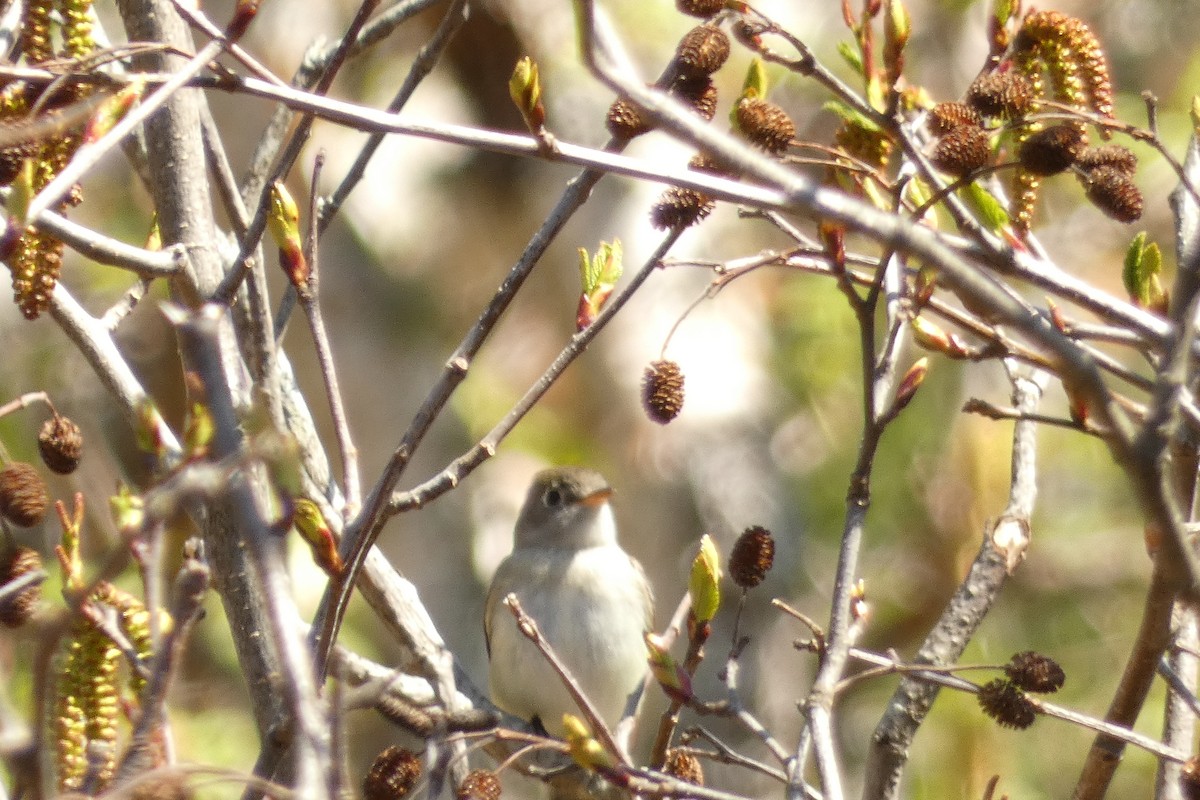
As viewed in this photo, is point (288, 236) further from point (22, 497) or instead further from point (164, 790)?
point (164, 790)

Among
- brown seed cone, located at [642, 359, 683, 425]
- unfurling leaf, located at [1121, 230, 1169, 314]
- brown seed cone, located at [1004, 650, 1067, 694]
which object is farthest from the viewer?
brown seed cone, located at [642, 359, 683, 425]

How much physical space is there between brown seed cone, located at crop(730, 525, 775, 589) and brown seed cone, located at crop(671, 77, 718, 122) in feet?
2.30

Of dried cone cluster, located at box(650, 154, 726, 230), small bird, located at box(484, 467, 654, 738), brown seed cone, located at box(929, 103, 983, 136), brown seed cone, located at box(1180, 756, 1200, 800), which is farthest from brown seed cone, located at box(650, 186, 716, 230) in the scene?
small bird, located at box(484, 467, 654, 738)

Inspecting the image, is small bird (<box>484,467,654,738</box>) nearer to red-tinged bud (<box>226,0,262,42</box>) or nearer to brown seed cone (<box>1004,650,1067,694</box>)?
brown seed cone (<box>1004,650,1067,694</box>)

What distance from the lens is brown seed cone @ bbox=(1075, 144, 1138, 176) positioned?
2.24m

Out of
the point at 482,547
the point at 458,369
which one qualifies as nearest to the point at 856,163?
the point at 458,369

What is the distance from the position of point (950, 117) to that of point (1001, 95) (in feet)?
0.34

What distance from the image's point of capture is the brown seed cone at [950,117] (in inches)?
87.1

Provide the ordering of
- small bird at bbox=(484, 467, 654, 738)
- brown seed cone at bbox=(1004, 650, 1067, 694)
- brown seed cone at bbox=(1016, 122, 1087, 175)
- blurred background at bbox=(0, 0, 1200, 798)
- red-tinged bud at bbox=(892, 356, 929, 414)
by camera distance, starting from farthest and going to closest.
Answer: blurred background at bbox=(0, 0, 1200, 798), small bird at bbox=(484, 467, 654, 738), red-tinged bud at bbox=(892, 356, 929, 414), brown seed cone at bbox=(1004, 650, 1067, 694), brown seed cone at bbox=(1016, 122, 1087, 175)

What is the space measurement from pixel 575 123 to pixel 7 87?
19.9ft

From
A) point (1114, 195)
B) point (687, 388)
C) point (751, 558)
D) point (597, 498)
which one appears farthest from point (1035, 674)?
point (687, 388)

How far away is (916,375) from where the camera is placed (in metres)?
2.47

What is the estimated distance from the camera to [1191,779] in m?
2.14

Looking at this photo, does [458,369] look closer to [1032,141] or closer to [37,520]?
[37,520]
